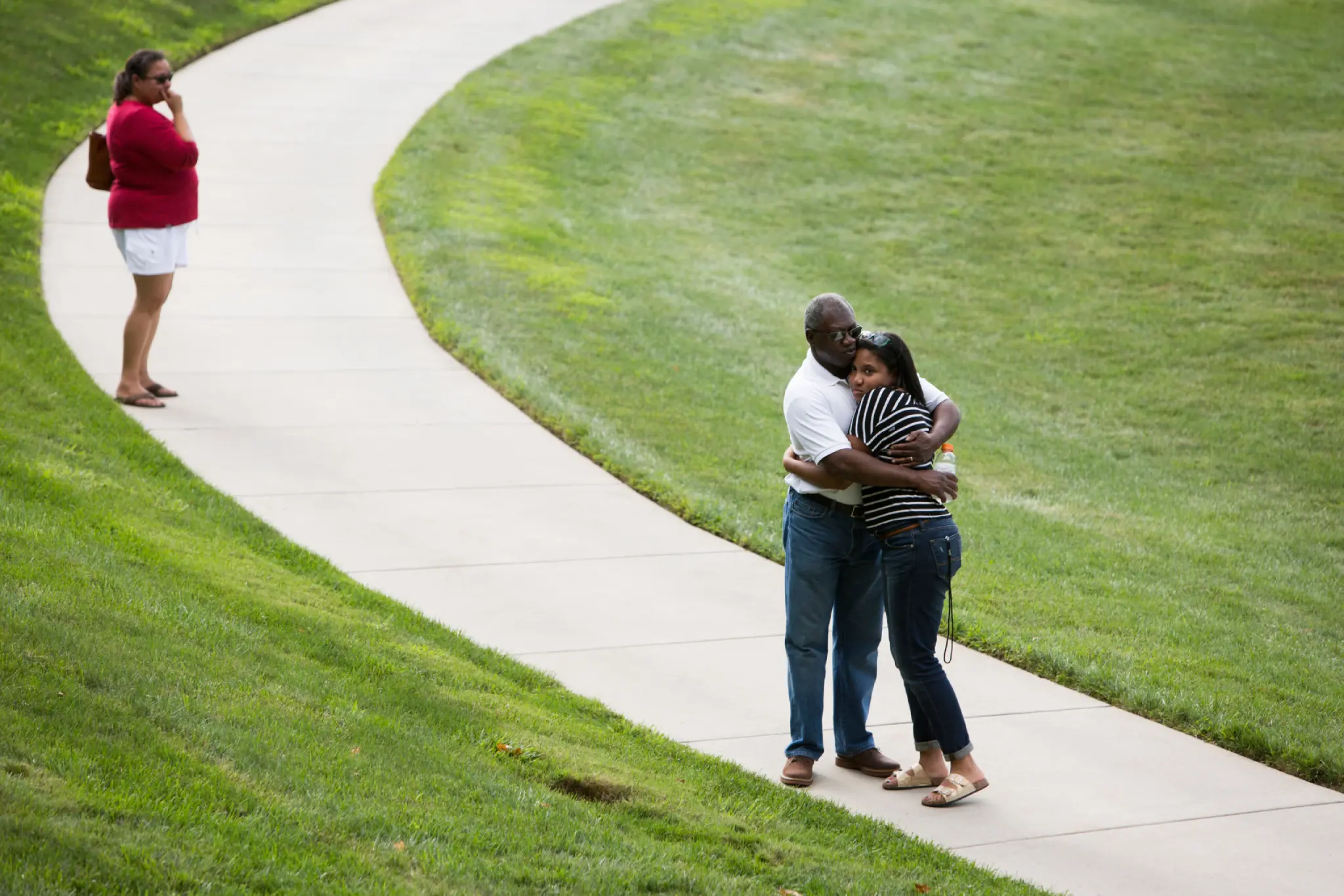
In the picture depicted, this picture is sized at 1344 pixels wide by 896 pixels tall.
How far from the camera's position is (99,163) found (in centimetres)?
965

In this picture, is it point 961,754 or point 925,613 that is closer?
point 925,613

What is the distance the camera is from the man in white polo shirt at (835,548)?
5.52 meters

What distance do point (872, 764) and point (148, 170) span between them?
6.45 meters

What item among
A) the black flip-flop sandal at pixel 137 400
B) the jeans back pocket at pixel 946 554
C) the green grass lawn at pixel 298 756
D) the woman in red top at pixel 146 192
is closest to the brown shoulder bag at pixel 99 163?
the woman in red top at pixel 146 192

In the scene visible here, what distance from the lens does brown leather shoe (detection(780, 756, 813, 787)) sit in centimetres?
589

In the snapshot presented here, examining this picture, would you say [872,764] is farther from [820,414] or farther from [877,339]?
[877,339]

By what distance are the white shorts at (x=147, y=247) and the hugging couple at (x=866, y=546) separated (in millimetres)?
5633

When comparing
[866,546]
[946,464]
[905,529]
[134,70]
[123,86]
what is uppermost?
[134,70]

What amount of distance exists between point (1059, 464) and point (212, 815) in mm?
8311

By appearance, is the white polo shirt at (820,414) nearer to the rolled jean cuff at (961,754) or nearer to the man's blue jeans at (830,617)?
the man's blue jeans at (830,617)

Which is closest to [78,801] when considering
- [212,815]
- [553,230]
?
[212,815]

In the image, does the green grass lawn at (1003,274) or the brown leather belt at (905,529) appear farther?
the green grass lawn at (1003,274)

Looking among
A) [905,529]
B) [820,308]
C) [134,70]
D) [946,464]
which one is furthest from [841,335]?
[134,70]

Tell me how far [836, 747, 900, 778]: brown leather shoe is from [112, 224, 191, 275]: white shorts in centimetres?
608
